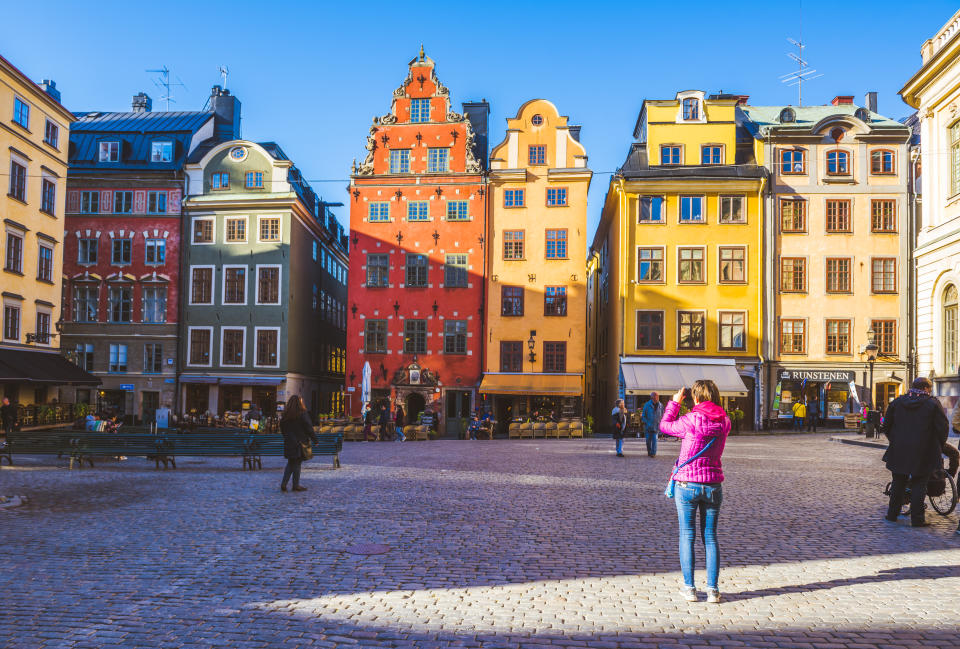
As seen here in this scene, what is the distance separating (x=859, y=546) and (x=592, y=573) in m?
3.62

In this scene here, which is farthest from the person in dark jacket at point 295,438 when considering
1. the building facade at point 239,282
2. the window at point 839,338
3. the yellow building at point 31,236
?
the window at point 839,338

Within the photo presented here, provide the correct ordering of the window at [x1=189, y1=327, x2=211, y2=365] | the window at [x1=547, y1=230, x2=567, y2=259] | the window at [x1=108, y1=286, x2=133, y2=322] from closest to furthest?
the window at [x1=547, y1=230, x2=567, y2=259]
the window at [x1=189, y1=327, x2=211, y2=365]
the window at [x1=108, y1=286, x2=133, y2=322]

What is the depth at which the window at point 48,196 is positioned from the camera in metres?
35.4

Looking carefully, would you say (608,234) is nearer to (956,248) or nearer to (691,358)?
(691,358)

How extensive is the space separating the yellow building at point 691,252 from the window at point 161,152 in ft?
80.2

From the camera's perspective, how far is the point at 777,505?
39.9 ft

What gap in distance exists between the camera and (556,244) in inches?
1544

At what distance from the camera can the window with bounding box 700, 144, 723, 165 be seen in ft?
129

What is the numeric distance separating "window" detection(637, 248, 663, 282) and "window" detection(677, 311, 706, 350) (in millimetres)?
2331

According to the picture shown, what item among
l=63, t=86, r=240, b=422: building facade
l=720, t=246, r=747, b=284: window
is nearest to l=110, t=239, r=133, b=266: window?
l=63, t=86, r=240, b=422: building facade

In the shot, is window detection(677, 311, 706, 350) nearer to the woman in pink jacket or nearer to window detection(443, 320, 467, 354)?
window detection(443, 320, 467, 354)

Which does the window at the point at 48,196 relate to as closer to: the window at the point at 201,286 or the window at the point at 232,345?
the window at the point at 201,286

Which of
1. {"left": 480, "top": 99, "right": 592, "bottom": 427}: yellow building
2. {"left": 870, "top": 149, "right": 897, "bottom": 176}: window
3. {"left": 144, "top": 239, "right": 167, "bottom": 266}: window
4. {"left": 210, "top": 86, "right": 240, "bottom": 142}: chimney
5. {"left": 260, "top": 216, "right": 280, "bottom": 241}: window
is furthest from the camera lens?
{"left": 210, "top": 86, "right": 240, "bottom": 142}: chimney

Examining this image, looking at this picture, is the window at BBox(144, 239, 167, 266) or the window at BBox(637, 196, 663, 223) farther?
the window at BBox(144, 239, 167, 266)
